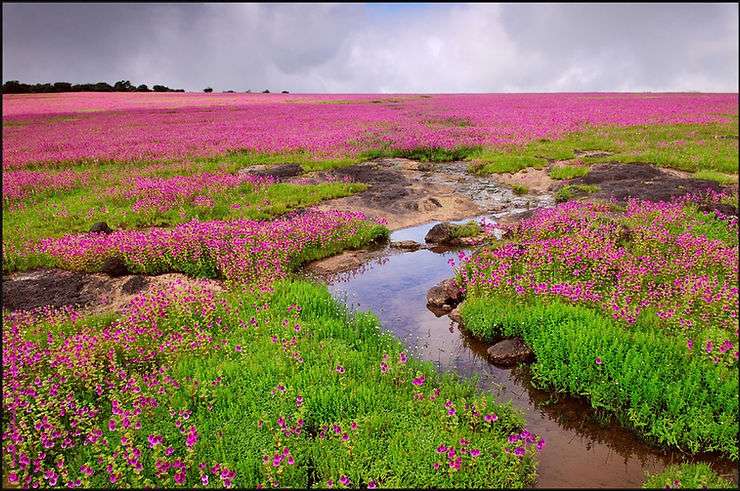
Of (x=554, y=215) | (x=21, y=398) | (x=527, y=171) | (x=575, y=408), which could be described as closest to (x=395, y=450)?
(x=575, y=408)

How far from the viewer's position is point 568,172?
19797 mm

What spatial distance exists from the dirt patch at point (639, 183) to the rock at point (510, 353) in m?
9.40

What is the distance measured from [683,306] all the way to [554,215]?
5.20 m

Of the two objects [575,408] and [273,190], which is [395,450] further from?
[273,190]

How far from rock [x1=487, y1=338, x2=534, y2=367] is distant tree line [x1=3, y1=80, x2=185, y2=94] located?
89.1 m

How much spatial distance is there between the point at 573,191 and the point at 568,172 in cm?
288

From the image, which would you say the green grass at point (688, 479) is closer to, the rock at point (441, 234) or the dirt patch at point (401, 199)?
the rock at point (441, 234)

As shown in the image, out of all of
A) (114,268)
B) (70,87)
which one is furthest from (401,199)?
(70,87)

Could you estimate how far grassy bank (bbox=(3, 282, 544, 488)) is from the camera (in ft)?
16.9

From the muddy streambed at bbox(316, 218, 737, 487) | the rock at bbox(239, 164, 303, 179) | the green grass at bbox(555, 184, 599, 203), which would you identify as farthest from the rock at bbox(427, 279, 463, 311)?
the rock at bbox(239, 164, 303, 179)

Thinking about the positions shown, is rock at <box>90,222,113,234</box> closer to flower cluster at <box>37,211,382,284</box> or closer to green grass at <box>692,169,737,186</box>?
flower cluster at <box>37,211,382,284</box>

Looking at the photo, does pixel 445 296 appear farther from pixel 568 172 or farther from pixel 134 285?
pixel 568 172

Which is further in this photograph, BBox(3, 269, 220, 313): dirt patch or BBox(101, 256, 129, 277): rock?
BBox(101, 256, 129, 277): rock

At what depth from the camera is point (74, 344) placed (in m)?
7.00
